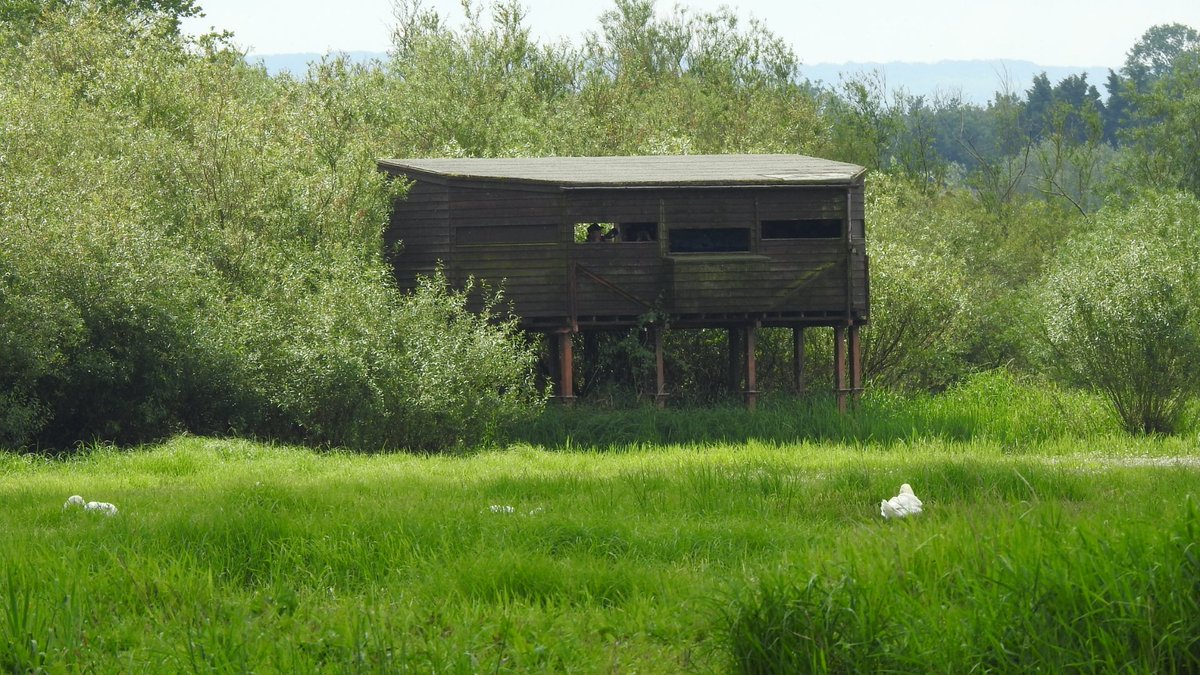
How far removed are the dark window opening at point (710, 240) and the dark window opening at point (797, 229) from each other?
2.50ft

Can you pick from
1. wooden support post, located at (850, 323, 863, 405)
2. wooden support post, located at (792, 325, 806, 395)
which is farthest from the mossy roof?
wooden support post, located at (850, 323, 863, 405)

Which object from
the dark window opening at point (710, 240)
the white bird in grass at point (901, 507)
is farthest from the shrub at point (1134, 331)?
the white bird in grass at point (901, 507)

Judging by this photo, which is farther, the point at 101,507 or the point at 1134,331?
the point at 1134,331

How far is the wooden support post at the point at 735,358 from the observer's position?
110 ft

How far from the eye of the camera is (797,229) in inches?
1304

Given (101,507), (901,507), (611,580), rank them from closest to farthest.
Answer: (611,580) < (901,507) < (101,507)

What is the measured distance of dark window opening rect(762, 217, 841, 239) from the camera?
106ft

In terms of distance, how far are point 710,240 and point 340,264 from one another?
8.78 metres

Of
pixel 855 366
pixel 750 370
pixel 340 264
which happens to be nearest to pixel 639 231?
pixel 750 370

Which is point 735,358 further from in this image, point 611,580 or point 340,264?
point 611,580

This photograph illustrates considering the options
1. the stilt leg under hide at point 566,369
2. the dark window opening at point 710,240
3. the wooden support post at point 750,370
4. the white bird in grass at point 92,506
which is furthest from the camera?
the dark window opening at point 710,240

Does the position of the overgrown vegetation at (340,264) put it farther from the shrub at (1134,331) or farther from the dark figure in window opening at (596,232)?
Result: the dark figure in window opening at (596,232)

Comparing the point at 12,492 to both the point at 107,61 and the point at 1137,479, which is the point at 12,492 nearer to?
the point at 1137,479

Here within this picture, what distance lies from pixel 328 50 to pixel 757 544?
42.0 m
